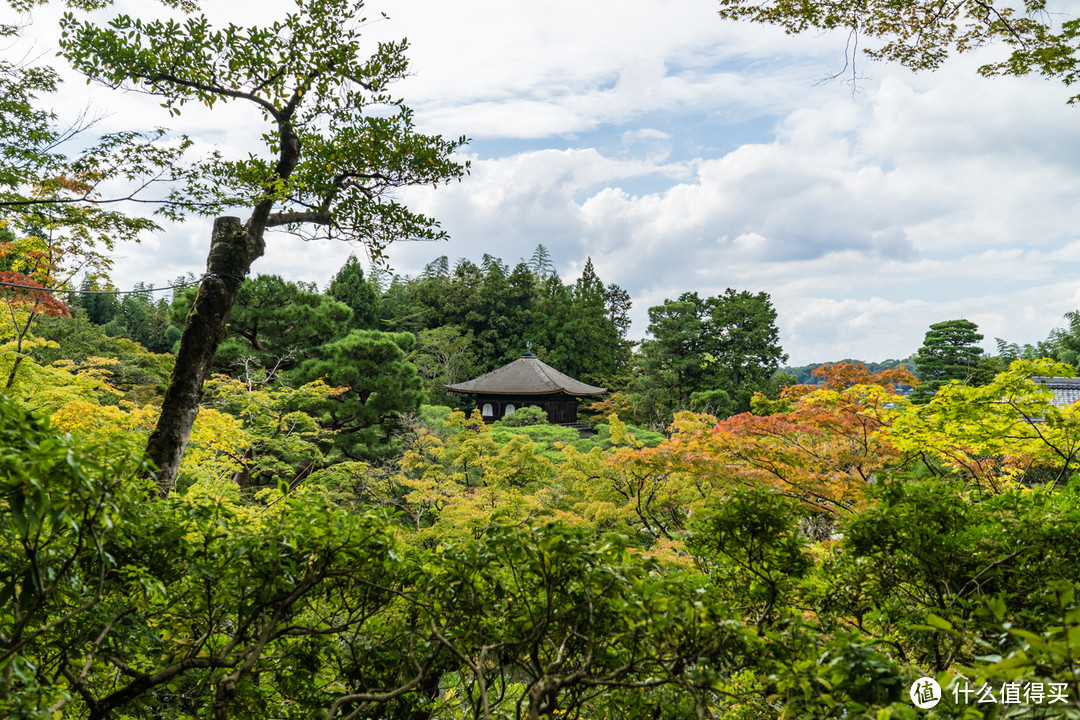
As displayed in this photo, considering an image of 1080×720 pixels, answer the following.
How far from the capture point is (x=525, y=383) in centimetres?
2200

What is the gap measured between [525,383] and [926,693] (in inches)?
815

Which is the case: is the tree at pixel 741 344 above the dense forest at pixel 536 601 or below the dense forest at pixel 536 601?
above

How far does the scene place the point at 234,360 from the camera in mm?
13875

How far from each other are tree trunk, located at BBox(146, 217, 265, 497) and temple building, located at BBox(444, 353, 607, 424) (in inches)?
674

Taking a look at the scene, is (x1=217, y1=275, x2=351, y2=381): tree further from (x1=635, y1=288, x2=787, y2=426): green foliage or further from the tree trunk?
(x1=635, y1=288, x2=787, y2=426): green foliage

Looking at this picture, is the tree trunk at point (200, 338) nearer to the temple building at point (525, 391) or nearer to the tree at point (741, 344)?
the temple building at point (525, 391)

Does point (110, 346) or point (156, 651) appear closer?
point (156, 651)

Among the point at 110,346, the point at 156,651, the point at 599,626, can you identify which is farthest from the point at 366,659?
the point at 110,346

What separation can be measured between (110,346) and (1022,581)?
72.3 feet

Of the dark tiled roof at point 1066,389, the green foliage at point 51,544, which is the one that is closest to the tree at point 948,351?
the dark tiled roof at point 1066,389

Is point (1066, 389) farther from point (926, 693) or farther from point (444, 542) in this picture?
point (444, 542)

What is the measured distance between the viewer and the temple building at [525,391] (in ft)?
71.3

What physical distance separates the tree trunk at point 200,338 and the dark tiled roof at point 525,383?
1711cm

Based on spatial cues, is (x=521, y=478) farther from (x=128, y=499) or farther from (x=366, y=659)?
(x=128, y=499)
